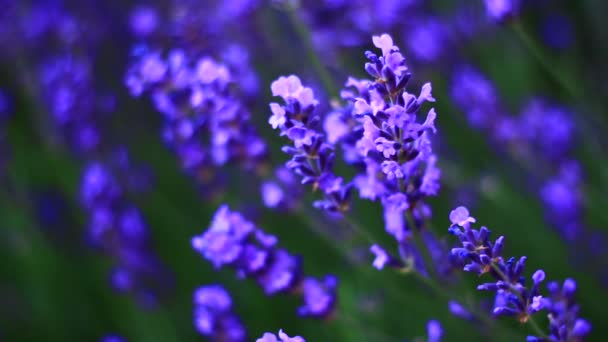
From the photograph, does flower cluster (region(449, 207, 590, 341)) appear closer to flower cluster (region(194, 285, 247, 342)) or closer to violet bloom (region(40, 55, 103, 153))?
flower cluster (region(194, 285, 247, 342))

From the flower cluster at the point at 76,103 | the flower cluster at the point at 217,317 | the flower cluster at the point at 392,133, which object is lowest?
the flower cluster at the point at 217,317


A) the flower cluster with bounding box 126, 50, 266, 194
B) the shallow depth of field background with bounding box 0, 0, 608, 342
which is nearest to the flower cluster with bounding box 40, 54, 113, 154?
the shallow depth of field background with bounding box 0, 0, 608, 342

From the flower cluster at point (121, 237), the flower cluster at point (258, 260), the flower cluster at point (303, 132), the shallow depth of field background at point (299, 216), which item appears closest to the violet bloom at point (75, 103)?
the flower cluster at point (121, 237)

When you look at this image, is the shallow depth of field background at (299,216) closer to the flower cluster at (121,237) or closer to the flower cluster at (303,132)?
the flower cluster at (121,237)

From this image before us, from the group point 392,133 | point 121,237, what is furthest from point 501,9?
point 121,237

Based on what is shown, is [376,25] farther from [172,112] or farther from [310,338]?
[310,338]

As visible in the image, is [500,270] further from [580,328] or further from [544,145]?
[544,145]

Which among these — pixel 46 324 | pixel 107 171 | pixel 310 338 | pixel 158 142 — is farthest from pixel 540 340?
pixel 158 142
